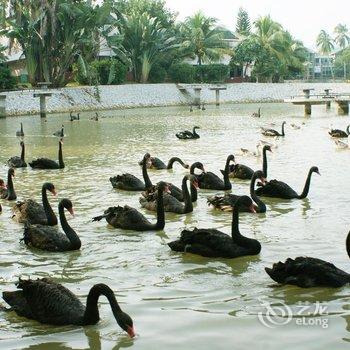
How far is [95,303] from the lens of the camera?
568 centimetres

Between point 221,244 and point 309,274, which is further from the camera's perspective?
point 221,244

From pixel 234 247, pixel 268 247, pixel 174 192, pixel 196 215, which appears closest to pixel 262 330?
pixel 234 247

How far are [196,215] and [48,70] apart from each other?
3333 centimetres

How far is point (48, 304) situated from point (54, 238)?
8.10ft

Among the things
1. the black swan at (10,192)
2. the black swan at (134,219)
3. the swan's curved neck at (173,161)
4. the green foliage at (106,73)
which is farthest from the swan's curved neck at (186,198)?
the green foliage at (106,73)

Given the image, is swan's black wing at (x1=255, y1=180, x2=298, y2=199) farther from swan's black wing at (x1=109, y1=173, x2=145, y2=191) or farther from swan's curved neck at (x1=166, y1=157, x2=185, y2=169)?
swan's curved neck at (x1=166, y1=157, x2=185, y2=169)

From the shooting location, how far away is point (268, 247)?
27.3 ft

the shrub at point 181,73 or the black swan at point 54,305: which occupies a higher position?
the shrub at point 181,73

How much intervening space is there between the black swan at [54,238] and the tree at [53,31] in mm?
32755

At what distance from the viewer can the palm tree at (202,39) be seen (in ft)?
179

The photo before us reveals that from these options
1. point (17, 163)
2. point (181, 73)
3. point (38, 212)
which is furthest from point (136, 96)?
point (38, 212)

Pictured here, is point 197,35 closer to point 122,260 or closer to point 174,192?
point 174,192

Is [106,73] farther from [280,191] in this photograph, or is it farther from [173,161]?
[280,191]

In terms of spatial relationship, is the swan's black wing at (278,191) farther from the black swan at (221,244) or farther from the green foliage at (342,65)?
the green foliage at (342,65)
